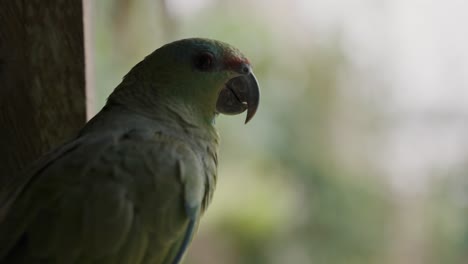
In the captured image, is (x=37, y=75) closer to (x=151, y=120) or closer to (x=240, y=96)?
(x=151, y=120)

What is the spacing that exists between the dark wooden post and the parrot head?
0.39ft

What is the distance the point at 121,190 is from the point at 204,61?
290 mm

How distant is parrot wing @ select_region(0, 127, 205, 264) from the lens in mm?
809

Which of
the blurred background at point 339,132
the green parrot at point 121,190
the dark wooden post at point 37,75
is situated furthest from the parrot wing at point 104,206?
the blurred background at point 339,132

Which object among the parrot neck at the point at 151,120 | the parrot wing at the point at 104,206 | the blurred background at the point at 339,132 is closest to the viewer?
the parrot wing at the point at 104,206

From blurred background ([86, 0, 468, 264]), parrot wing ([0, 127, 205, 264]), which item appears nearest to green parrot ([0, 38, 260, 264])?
parrot wing ([0, 127, 205, 264])

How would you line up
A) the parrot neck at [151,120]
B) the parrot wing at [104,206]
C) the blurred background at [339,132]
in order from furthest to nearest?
the blurred background at [339,132], the parrot neck at [151,120], the parrot wing at [104,206]

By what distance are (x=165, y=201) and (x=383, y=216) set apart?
2.02 metres

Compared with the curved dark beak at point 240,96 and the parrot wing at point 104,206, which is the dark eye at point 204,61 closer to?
the curved dark beak at point 240,96

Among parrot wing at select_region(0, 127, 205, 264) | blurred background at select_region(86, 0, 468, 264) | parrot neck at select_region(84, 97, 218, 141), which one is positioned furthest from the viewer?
blurred background at select_region(86, 0, 468, 264)

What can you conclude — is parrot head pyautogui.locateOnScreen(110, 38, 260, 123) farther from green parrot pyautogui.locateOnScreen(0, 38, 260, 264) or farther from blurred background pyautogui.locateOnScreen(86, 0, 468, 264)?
blurred background pyautogui.locateOnScreen(86, 0, 468, 264)

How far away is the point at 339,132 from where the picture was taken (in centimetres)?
276

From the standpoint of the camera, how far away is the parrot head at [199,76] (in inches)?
40.7

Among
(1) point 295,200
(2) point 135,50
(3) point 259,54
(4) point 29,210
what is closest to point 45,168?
(4) point 29,210
